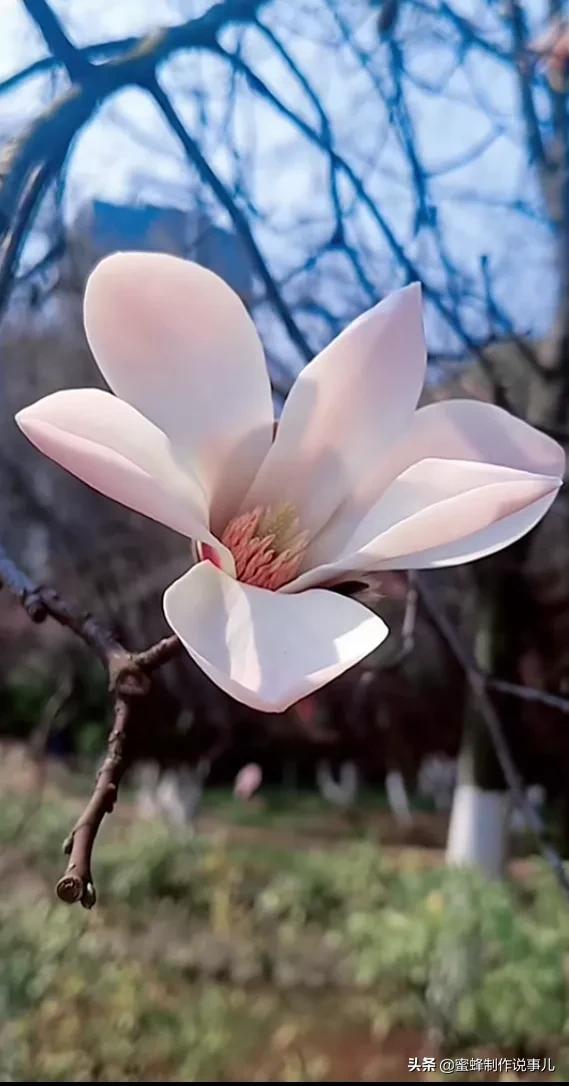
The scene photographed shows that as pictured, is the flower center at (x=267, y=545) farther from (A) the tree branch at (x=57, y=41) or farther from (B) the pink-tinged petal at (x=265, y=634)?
(A) the tree branch at (x=57, y=41)

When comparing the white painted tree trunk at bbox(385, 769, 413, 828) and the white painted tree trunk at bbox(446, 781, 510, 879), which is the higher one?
the white painted tree trunk at bbox(446, 781, 510, 879)

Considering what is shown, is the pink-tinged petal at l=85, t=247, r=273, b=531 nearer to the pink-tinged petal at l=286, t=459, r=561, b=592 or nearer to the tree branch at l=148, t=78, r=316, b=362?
the pink-tinged petal at l=286, t=459, r=561, b=592

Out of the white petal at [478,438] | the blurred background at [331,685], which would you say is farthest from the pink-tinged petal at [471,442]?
the blurred background at [331,685]

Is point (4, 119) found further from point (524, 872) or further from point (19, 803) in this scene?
point (524, 872)

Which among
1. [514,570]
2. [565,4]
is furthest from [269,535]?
[514,570]

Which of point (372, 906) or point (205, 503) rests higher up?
point (205, 503)

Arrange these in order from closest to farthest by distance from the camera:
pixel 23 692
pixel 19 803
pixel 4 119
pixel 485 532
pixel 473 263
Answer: pixel 485 532, pixel 4 119, pixel 473 263, pixel 19 803, pixel 23 692

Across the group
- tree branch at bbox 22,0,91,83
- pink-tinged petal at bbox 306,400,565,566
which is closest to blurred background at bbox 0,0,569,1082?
tree branch at bbox 22,0,91,83

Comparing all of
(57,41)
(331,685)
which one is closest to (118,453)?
→ (57,41)
